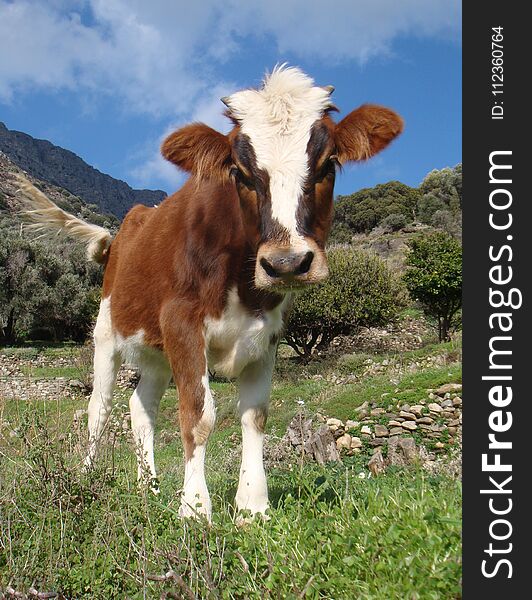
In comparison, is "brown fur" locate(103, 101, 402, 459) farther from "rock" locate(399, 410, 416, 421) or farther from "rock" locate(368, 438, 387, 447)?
"rock" locate(399, 410, 416, 421)

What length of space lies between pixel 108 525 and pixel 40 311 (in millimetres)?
32781

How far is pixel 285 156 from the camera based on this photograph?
3.36 meters

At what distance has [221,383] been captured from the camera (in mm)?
21500

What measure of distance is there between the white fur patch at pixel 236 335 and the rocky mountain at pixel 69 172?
14587 cm

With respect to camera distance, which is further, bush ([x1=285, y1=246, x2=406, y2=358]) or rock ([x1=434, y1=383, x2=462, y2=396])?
bush ([x1=285, y1=246, x2=406, y2=358])

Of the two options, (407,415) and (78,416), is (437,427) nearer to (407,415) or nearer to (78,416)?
(407,415)

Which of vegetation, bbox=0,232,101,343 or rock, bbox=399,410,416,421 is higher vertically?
vegetation, bbox=0,232,101,343

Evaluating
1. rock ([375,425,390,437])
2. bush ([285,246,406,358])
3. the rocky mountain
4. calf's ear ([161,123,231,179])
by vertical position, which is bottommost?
rock ([375,425,390,437])

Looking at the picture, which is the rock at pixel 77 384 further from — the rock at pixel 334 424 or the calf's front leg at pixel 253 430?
the calf's front leg at pixel 253 430

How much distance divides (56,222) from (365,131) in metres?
4.62

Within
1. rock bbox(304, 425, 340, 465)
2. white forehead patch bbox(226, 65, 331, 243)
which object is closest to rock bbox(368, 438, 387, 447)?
rock bbox(304, 425, 340, 465)

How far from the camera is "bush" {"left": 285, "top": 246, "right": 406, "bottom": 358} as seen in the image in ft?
88.1

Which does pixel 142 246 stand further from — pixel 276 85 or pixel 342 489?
pixel 342 489

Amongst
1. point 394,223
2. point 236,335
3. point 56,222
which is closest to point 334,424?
point 56,222
